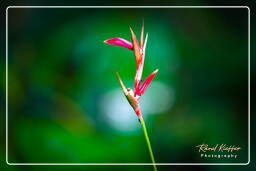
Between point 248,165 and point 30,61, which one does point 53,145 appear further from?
point 248,165

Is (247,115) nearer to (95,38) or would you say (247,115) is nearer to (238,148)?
(238,148)

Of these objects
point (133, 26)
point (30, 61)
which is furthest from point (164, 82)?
point (30, 61)

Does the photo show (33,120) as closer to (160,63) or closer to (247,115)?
(160,63)

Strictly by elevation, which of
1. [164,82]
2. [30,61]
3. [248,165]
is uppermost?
[30,61]

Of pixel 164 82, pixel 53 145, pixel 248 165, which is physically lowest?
pixel 248 165

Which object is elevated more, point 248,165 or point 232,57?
point 232,57

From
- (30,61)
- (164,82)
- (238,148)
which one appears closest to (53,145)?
(30,61)

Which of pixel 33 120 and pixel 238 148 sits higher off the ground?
pixel 33 120
